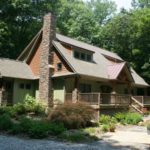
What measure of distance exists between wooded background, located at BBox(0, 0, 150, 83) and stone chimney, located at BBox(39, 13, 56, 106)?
13.8m

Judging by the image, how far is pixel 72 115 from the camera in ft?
71.7

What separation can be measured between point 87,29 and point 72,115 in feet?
133

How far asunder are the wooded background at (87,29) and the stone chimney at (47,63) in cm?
1379

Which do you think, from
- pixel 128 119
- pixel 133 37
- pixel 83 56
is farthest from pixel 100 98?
pixel 133 37

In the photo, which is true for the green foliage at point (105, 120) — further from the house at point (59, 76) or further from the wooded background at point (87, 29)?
the wooded background at point (87, 29)

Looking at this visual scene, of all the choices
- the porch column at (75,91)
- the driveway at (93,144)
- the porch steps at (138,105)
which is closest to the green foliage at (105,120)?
the driveway at (93,144)

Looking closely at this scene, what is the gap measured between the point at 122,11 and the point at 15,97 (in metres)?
32.8

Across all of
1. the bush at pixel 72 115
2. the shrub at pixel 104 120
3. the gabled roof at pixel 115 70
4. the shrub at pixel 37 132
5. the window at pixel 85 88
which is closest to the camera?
the shrub at pixel 37 132

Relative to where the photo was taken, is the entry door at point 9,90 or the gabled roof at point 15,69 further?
the entry door at point 9,90

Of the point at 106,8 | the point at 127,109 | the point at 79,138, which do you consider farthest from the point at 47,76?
the point at 106,8

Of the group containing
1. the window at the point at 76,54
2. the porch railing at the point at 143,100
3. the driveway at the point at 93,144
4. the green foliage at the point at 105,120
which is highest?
the window at the point at 76,54

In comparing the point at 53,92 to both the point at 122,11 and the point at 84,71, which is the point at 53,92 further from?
the point at 122,11

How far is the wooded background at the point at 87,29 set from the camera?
162ft

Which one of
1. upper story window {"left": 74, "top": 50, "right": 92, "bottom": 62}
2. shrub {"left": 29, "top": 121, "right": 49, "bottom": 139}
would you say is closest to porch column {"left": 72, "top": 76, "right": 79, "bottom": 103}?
upper story window {"left": 74, "top": 50, "right": 92, "bottom": 62}
